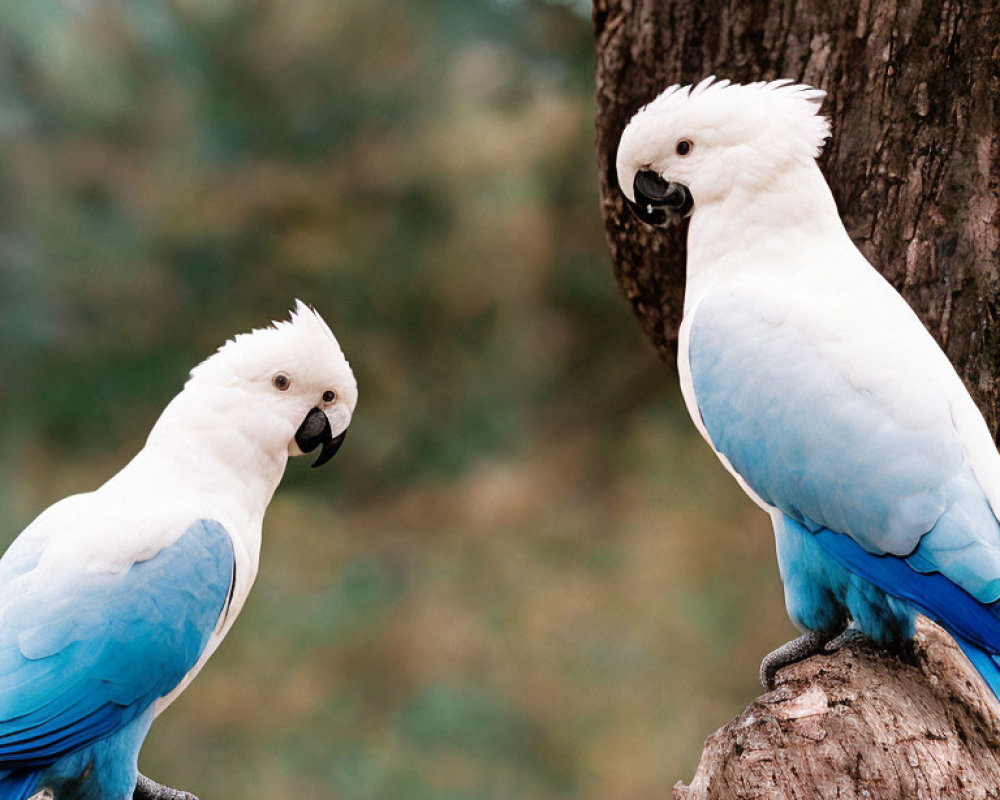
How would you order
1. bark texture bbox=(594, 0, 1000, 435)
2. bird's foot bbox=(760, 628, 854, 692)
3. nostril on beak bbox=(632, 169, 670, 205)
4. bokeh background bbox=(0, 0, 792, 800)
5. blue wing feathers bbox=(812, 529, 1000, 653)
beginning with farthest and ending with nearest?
bokeh background bbox=(0, 0, 792, 800) → bark texture bbox=(594, 0, 1000, 435) → nostril on beak bbox=(632, 169, 670, 205) → bird's foot bbox=(760, 628, 854, 692) → blue wing feathers bbox=(812, 529, 1000, 653)

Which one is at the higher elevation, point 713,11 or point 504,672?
point 713,11

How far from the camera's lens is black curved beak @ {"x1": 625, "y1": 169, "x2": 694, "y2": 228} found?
1.55 meters

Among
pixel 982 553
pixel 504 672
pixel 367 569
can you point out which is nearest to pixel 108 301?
pixel 367 569

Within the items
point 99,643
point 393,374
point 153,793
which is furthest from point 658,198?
point 393,374

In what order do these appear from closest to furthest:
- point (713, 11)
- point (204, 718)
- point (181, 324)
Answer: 1. point (713, 11)
2. point (204, 718)
3. point (181, 324)

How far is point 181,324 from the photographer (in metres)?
3.92

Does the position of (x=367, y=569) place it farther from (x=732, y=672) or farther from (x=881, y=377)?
(x=881, y=377)

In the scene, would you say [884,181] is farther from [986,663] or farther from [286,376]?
[286,376]

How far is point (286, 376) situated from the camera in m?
1.51

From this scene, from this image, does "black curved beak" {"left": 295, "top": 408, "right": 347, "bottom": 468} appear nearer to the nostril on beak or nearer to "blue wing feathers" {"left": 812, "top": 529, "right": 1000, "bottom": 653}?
the nostril on beak

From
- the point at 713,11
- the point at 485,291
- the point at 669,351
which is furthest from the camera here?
the point at 485,291

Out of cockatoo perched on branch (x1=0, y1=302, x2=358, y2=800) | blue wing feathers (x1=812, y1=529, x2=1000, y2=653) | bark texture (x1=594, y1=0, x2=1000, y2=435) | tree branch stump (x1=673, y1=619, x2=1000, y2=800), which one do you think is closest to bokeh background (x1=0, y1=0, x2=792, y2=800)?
bark texture (x1=594, y1=0, x2=1000, y2=435)

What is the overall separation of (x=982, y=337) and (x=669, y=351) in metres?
0.70

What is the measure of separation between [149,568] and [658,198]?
91 centimetres
